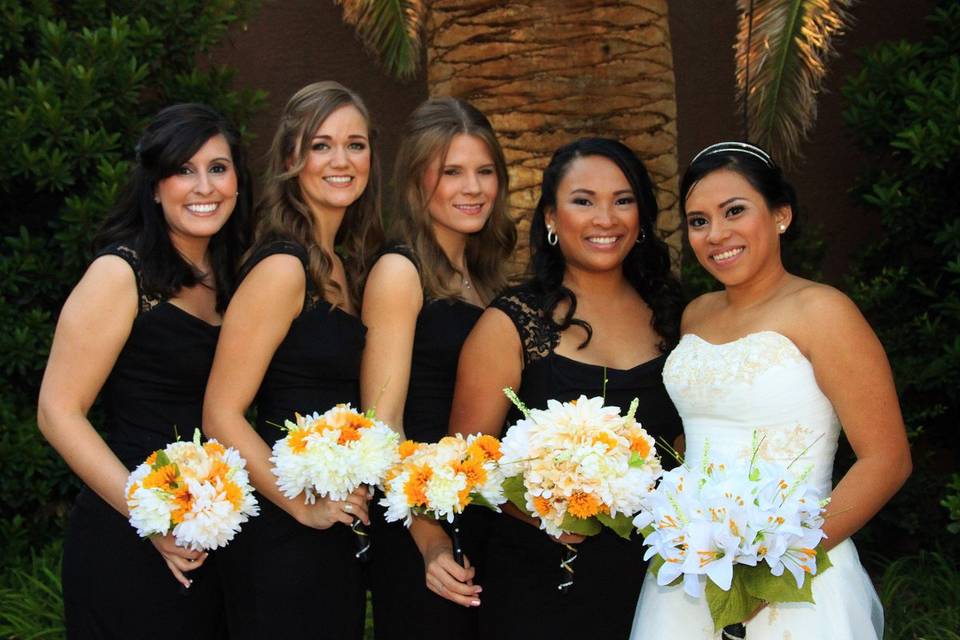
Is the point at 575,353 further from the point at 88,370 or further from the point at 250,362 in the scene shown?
the point at 88,370

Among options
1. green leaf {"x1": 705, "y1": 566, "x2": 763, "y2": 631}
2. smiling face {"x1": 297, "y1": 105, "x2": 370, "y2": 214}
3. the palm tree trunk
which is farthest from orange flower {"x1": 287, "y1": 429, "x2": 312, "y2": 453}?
the palm tree trunk

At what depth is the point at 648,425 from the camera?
3.89 meters

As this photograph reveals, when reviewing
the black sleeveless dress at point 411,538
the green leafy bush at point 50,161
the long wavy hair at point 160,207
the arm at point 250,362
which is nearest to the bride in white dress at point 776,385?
the black sleeveless dress at point 411,538

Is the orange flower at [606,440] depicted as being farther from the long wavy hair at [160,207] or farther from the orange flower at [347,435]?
the long wavy hair at [160,207]

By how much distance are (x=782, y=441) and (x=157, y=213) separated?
2233mm

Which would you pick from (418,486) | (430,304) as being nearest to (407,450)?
(418,486)

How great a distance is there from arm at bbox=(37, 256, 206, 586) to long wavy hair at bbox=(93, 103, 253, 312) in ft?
0.41

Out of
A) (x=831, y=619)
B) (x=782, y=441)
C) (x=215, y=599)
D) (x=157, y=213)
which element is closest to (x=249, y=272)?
(x=157, y=213)

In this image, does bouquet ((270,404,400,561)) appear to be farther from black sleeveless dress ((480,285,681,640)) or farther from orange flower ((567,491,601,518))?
black sleeveless dress ((480,285,681,640))

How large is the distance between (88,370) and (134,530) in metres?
0.54

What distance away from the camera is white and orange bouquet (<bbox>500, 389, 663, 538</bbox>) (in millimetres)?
3119

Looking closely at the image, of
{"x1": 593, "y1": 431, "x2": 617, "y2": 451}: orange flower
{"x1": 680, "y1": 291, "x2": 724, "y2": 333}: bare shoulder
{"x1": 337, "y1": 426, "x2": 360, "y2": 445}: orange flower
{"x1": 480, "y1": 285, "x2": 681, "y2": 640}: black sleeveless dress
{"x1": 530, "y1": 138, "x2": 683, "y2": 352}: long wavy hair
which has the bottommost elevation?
{"x1": 480, "y1": 285, "x2": 681, "y2": 640}: black sleeveless dress

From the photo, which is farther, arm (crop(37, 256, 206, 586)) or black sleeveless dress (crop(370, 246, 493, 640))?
black sleeveless dress (crop(370, 246, 493, 640))

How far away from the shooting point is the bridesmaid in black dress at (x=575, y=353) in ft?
12.2
